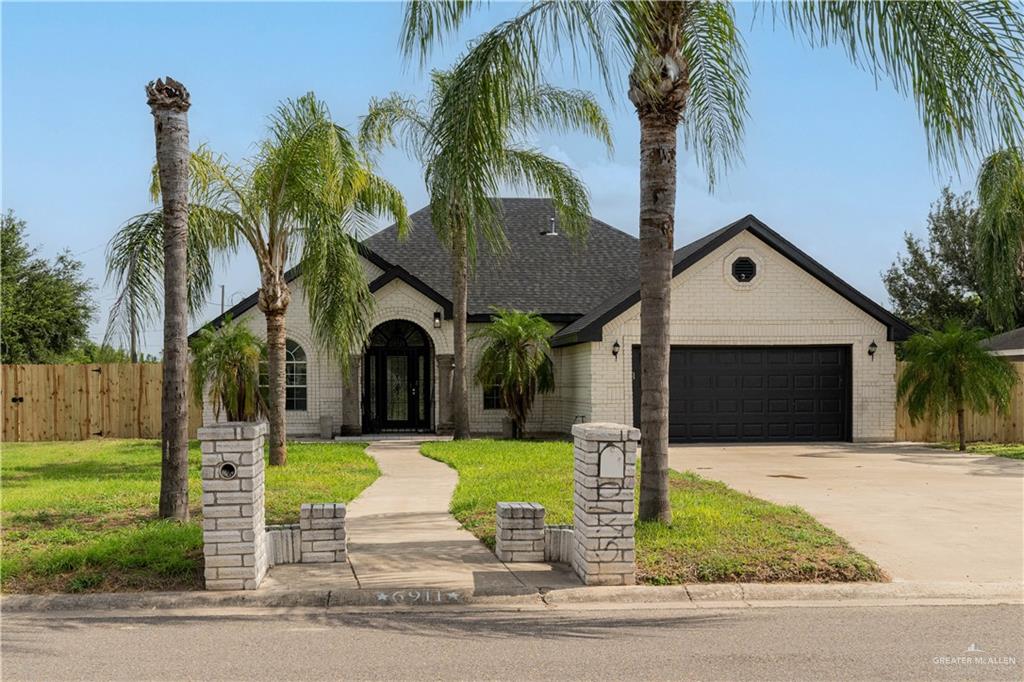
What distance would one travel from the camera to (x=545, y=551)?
8.59m

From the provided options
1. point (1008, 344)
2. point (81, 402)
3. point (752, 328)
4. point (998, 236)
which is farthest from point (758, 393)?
point (81, 402)

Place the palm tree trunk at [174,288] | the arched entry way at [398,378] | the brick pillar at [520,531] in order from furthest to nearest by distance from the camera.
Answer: the arched entry way at [398,378] → the palm tree trunk at [174,288] → the brick pillar at [520,531]

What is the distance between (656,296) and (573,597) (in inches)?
127

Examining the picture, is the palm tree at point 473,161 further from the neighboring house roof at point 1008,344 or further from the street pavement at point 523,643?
the neighboring house roof at point 1008,344

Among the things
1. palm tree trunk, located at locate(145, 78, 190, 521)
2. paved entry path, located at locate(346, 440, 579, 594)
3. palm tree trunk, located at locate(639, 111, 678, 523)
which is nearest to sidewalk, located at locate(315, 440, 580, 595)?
Answer: paved entry path, located at locate(346, 440, 579, 594)

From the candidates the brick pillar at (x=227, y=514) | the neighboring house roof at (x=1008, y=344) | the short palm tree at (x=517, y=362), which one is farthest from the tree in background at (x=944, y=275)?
the brick pillar at (x=227, y=514)

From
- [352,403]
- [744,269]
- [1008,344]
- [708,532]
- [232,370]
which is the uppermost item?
[744,269]

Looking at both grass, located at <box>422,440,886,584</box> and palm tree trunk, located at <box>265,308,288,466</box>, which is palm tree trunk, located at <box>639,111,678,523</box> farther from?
palm tree trunk, located at <box>265,308,288,466</box>

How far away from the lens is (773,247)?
21.1 metres

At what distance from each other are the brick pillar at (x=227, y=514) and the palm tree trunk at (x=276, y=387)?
25.1ft

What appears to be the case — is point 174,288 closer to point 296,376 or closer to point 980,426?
point 296,376

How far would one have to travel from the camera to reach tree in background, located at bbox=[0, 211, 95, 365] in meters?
30.9

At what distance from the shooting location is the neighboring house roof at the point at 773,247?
20.4 m

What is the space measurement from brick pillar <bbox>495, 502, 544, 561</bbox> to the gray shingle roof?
49.4 ft
